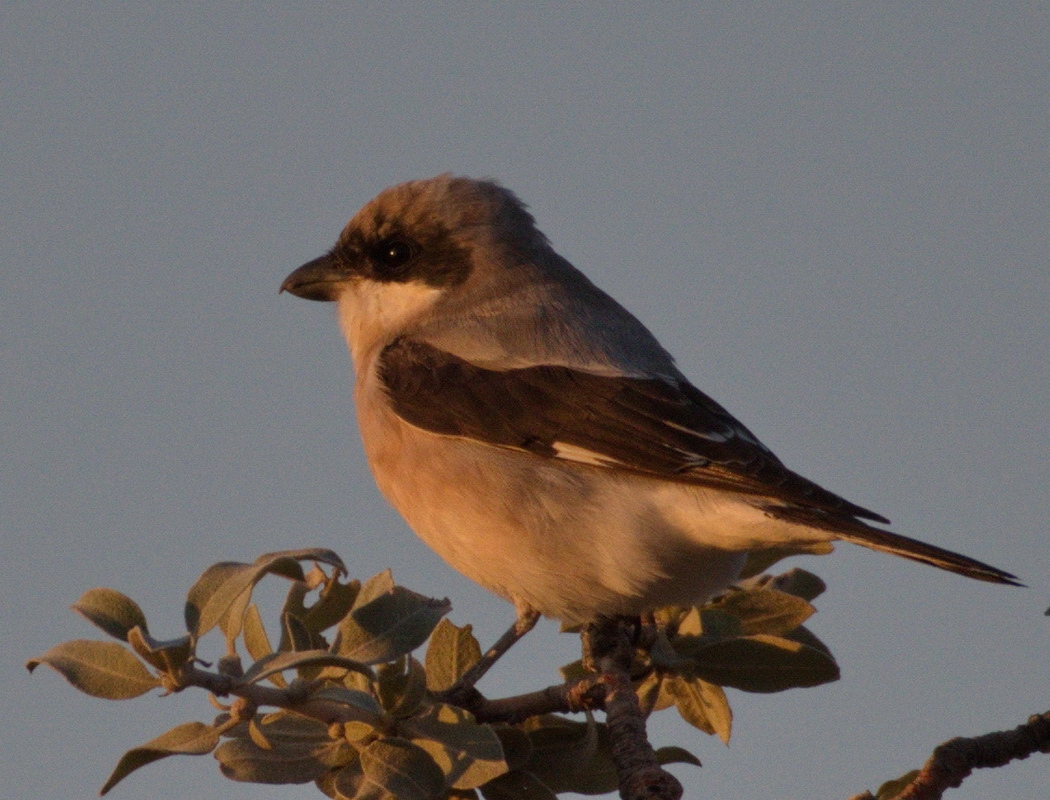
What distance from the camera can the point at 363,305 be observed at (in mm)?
4812

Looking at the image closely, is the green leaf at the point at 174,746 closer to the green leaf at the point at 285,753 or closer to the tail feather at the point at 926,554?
the green leaf at the point at 285,753

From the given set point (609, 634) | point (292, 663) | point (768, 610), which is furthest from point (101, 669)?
point (768, 610)

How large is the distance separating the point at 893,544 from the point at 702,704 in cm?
63

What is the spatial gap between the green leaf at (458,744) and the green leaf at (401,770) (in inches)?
1.4

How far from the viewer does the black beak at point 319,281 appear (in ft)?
16.0

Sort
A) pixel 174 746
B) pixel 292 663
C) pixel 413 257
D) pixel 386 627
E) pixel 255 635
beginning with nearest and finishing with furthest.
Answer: pixel 292 663 → pixel 174 746 → pixel 386 627 → pixel 255 635 → pixel 413 257

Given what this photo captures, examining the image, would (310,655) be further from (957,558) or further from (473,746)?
(957,558)

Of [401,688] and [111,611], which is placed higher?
[111,611]

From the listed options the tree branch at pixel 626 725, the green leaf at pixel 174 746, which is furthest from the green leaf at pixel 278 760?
the tree branch at pixel 626 725

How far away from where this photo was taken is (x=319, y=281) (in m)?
4.88

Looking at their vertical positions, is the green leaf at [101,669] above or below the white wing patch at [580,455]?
below

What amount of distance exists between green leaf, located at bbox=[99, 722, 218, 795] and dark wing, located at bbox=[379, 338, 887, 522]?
1656mm

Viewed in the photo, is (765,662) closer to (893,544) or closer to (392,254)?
(893,544)

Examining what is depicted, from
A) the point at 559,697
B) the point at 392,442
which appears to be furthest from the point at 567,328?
the point at 559,697
